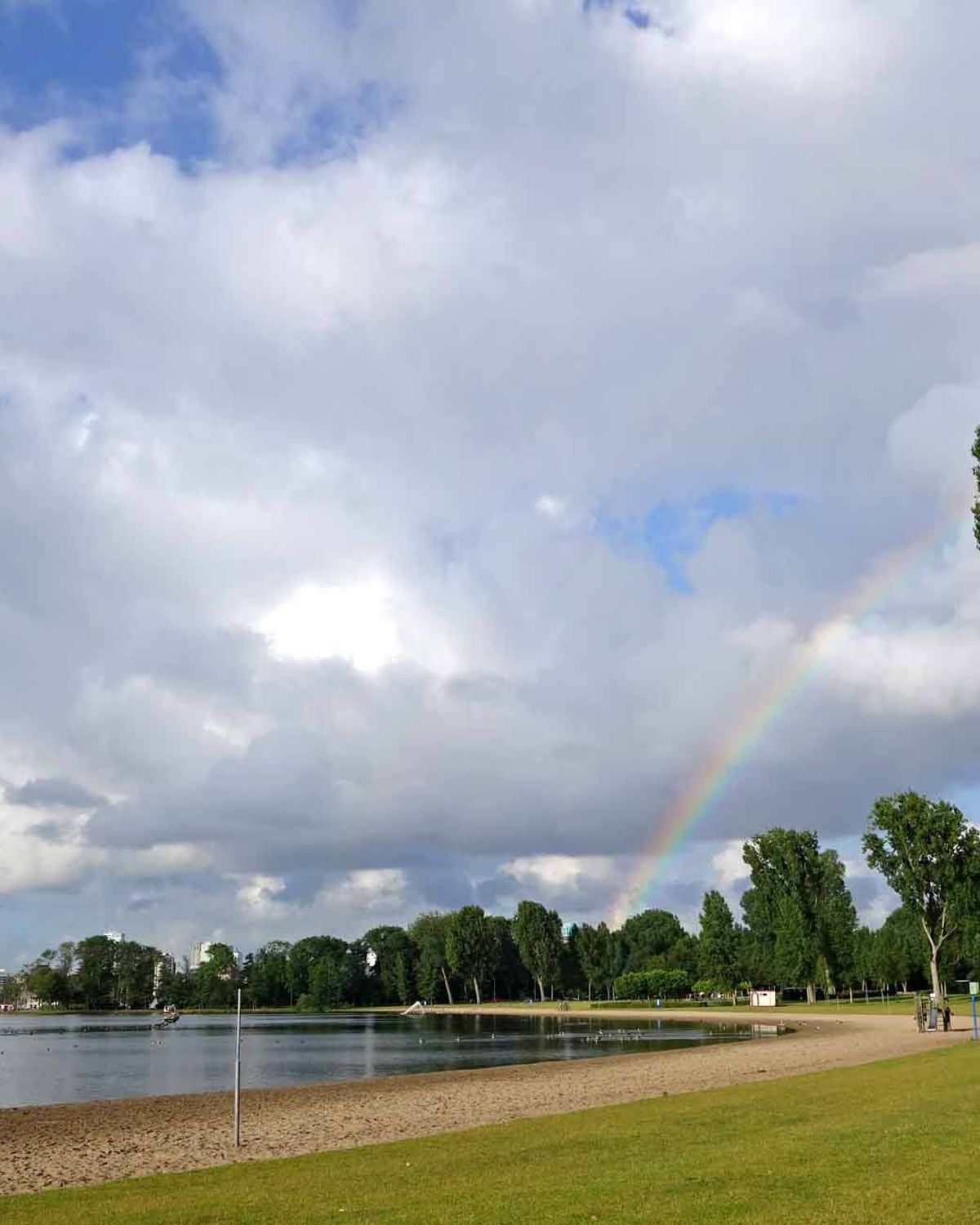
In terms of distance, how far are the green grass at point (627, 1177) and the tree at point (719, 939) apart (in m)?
129

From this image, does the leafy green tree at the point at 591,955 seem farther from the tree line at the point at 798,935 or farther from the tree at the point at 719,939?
the tree at the point at 719,939

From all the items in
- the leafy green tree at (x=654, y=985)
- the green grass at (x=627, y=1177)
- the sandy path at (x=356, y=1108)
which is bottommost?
the leafy green tree at (x=654, y=985)

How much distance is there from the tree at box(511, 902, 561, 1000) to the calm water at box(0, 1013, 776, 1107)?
51.6m

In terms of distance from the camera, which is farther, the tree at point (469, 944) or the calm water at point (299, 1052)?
the tree at point (469, 944)

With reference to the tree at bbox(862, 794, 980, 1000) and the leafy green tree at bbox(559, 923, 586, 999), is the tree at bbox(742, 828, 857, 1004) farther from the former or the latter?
the leafy green tree at bbox(559, 923, 586, 999)

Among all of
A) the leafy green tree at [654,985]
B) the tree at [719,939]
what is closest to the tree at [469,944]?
the leafy green tree at [654,985]

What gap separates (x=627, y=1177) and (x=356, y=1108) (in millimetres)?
24161

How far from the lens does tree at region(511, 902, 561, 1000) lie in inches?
7249

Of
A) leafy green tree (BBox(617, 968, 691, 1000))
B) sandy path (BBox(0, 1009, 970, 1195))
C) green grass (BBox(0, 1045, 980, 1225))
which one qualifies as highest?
green grass (BBox(0, 1045, 980, 1225))

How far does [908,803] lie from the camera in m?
81.0

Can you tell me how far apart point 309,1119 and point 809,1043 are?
3338cm

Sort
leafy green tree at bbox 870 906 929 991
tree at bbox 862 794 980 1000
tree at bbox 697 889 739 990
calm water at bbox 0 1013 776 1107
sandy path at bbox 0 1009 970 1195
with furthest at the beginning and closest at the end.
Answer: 1. tree at bbox 697 889 739 990
2. leafy green tree at bbox 870 906 929 991
3. tree at bbox 862 794 980 1000
4. calm water at bbox 0 1013 776 1107
5. sandy path at bbox 0 1009 970 1195

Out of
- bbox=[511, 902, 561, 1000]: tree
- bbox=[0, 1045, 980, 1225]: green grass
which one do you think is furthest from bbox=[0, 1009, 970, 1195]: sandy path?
bbox=[511, 902, 561, 1000]: tree

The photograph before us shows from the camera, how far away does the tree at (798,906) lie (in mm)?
114688
